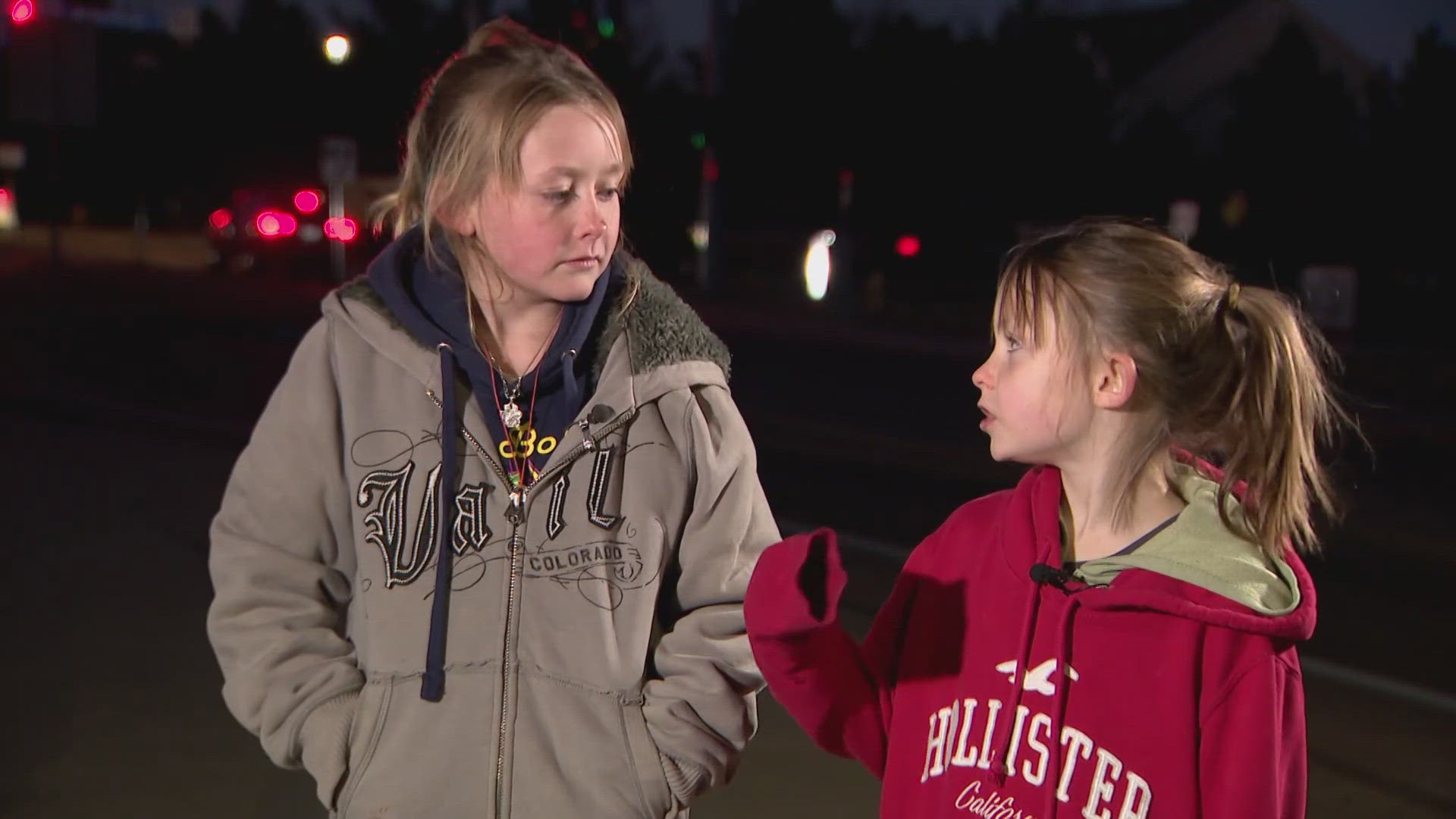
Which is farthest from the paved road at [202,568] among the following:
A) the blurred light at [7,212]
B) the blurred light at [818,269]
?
the blurred light at [7,212]

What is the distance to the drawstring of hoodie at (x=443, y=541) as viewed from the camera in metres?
2.29

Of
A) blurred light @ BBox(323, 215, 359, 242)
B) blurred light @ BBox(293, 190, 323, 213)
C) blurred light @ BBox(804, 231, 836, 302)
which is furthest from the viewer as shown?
blurred light @ BBox(293, 190, 323, 213)

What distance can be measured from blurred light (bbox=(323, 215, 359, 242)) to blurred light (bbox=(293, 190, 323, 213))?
1.47ft

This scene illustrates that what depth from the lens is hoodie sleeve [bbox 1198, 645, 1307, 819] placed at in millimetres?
1972

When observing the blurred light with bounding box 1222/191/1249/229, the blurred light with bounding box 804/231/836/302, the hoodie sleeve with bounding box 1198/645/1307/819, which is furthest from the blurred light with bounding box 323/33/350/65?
the hoodie sleeve with bounding box 1198/645/1307/819

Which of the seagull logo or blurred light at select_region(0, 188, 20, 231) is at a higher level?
blurred light at select_region(0, 188, 20, 231)

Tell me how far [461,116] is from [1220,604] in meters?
1.30

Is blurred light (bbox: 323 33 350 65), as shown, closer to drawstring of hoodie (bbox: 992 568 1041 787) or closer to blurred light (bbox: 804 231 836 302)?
blurred light (bbox: 804 231 836 302)

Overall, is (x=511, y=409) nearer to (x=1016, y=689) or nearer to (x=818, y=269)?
(x=1016, y=689)

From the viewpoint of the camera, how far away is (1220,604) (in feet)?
6.86

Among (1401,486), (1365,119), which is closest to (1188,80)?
(1365,119)

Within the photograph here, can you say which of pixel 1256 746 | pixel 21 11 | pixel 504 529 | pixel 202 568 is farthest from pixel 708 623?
pixel 21 11

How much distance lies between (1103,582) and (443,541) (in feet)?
3.07

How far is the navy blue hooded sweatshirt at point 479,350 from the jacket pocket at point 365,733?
372 millimetres
